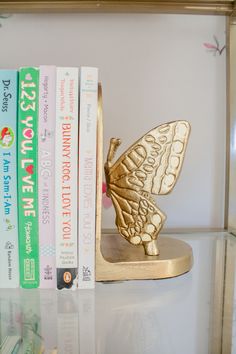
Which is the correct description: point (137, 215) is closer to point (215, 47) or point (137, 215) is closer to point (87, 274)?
point (87, 274)

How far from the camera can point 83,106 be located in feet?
1.40

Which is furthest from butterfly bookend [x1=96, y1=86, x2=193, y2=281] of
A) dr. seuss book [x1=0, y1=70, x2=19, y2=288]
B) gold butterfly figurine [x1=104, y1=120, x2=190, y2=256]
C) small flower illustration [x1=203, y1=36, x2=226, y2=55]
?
small flower illustration [x1=203, y1=36, x2=226, y2=55]

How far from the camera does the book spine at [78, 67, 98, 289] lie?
16.9 inches

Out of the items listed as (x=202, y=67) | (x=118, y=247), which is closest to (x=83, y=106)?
(x=118, y=247)

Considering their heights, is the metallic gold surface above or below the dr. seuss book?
above

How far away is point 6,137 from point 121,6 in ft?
1.07

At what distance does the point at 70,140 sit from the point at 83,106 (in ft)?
0.14

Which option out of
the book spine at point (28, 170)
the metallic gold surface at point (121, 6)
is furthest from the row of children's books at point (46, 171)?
the metallic gold surface at point (121, 6)

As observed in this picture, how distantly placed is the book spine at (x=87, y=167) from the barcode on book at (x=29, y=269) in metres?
0.06

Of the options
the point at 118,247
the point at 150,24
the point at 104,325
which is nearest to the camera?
the point at 104,325

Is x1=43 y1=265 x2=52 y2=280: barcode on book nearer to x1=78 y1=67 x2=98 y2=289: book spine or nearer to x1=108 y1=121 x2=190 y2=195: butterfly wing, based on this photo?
x1=78 y1=67 x2=98 y2=289: book spine

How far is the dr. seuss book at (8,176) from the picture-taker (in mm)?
423

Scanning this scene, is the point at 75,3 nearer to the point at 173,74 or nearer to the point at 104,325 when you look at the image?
the point at 173,74

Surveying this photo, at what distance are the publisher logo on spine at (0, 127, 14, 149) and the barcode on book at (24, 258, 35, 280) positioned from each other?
0.14 meters
